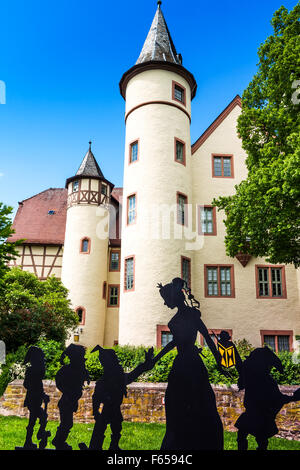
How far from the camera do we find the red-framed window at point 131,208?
21500 mm

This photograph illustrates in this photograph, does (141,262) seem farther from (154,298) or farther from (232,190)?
(232,190)

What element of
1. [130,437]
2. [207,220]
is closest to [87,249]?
[207,220]

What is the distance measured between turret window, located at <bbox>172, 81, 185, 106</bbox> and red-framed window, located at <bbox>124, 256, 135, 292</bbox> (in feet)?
32.0

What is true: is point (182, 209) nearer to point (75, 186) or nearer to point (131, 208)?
point (131, 208)

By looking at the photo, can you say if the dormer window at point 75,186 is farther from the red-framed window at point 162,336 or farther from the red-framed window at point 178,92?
the red-framed window at point 162,336

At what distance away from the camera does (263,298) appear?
21812 mm

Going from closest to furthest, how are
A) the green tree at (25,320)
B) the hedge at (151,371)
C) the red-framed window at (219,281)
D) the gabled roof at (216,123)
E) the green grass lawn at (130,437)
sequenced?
the green grass lawn at (130,437) < the hedge at (151,371) < the green tree at (25,320) < the red-framed window at (219,281) < the gabled roof at (216,123)

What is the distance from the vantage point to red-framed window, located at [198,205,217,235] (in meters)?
22.8

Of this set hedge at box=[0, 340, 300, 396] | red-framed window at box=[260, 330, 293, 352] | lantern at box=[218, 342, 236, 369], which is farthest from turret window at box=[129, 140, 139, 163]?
lantern at box=[218, 342, 236, 369]

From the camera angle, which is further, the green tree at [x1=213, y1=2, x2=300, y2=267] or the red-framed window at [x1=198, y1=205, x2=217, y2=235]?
the red-framed window at [x1=198, y1=205, x2=217, y2=235]

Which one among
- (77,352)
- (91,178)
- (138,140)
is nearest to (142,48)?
(138,140)

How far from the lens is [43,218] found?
35.6 m

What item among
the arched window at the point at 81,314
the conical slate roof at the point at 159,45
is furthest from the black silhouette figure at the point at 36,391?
the arched window at the point at 81,314

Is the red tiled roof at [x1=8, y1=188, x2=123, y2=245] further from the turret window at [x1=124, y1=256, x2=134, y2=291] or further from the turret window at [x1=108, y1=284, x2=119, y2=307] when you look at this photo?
the turret window at [x1=124, y1=256, x2=134, y2=291]
